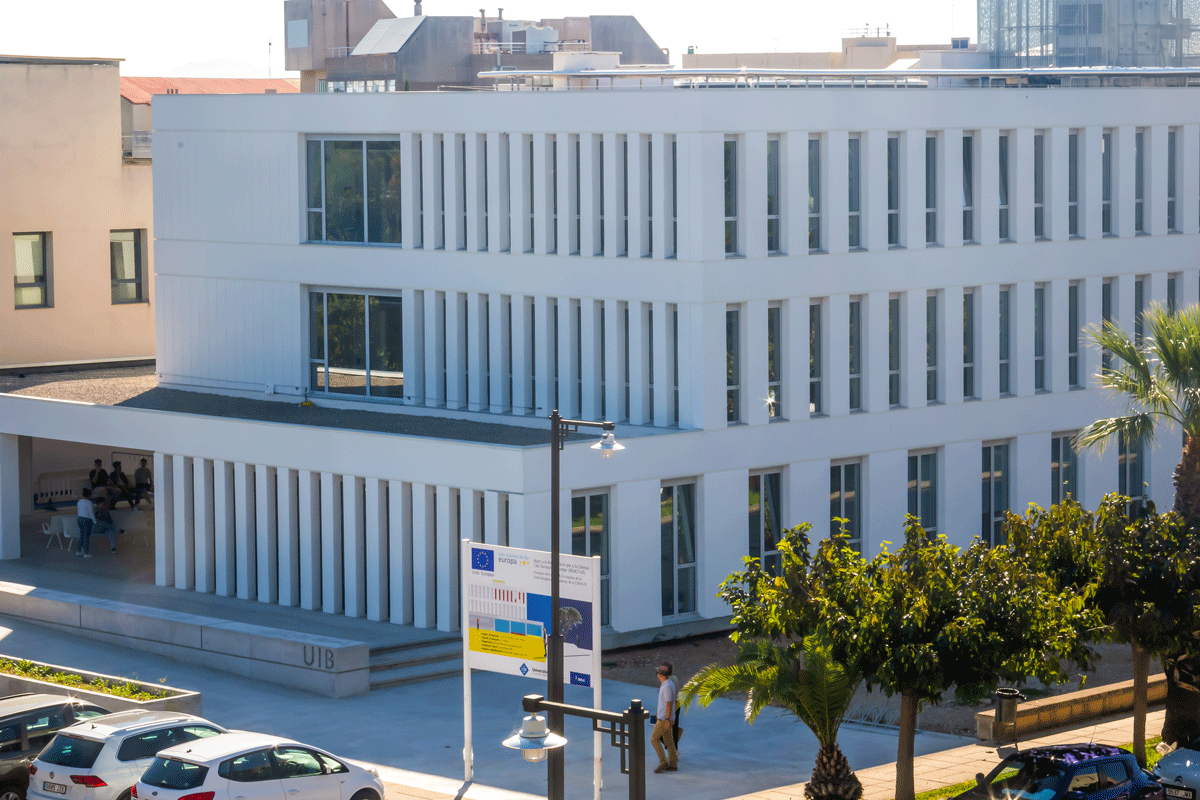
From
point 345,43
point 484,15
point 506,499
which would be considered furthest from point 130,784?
point 345,43

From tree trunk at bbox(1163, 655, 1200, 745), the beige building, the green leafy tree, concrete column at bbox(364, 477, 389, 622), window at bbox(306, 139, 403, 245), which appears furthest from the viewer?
the beige building

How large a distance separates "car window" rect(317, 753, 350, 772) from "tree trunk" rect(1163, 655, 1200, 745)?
449 inches

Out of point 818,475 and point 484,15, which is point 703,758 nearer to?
point 818,475

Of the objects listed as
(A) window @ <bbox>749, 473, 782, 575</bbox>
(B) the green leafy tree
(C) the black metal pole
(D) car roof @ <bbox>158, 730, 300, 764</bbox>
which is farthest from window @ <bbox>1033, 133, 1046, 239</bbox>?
(D) car roof @ <bbox>158, 730, 300, 764</bbox>

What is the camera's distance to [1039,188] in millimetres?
36344

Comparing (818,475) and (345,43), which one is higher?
(345,43)

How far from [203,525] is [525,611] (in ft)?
43.0

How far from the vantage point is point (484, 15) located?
5556 cm

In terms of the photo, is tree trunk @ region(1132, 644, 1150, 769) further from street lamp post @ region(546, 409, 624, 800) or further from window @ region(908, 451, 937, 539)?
window @ region(908, 451, 937, 539)

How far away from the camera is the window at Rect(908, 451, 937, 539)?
34.8 metres

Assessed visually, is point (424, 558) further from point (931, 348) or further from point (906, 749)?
point (906, 749)

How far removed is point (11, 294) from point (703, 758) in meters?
30.2

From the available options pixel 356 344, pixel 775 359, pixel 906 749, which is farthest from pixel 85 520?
pixel 906 749

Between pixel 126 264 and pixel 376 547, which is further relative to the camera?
pixel 126 264
